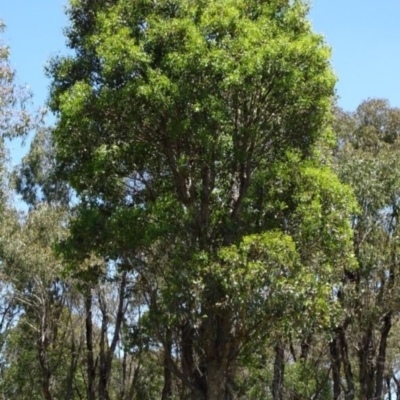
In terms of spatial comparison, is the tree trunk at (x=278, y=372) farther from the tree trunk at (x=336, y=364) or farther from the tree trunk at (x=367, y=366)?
the tree trunk at (x=367, y=366)

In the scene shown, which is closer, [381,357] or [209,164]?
[209,164]

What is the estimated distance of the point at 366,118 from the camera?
2431cm

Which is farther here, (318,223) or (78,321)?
(78,321)

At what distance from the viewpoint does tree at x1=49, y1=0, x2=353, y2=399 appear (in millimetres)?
13148

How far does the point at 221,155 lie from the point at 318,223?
7.09ft


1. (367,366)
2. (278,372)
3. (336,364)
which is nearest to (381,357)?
(367,366)

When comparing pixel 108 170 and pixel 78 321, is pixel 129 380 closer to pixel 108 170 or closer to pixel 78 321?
pixel 78 321

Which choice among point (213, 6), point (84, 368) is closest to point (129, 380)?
point (84, 368)

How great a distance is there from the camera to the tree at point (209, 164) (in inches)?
518

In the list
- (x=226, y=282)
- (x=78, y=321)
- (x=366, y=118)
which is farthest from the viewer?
(x=78, y=321)

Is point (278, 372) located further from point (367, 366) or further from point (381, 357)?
point (381, 357)

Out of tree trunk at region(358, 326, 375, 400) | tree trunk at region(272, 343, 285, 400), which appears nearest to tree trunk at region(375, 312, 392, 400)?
tree trunk at region(358, 326, 375, 400)

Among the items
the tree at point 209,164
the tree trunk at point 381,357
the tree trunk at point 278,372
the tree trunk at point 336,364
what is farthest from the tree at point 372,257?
the tree at point 209,164

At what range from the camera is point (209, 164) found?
1419 cm
